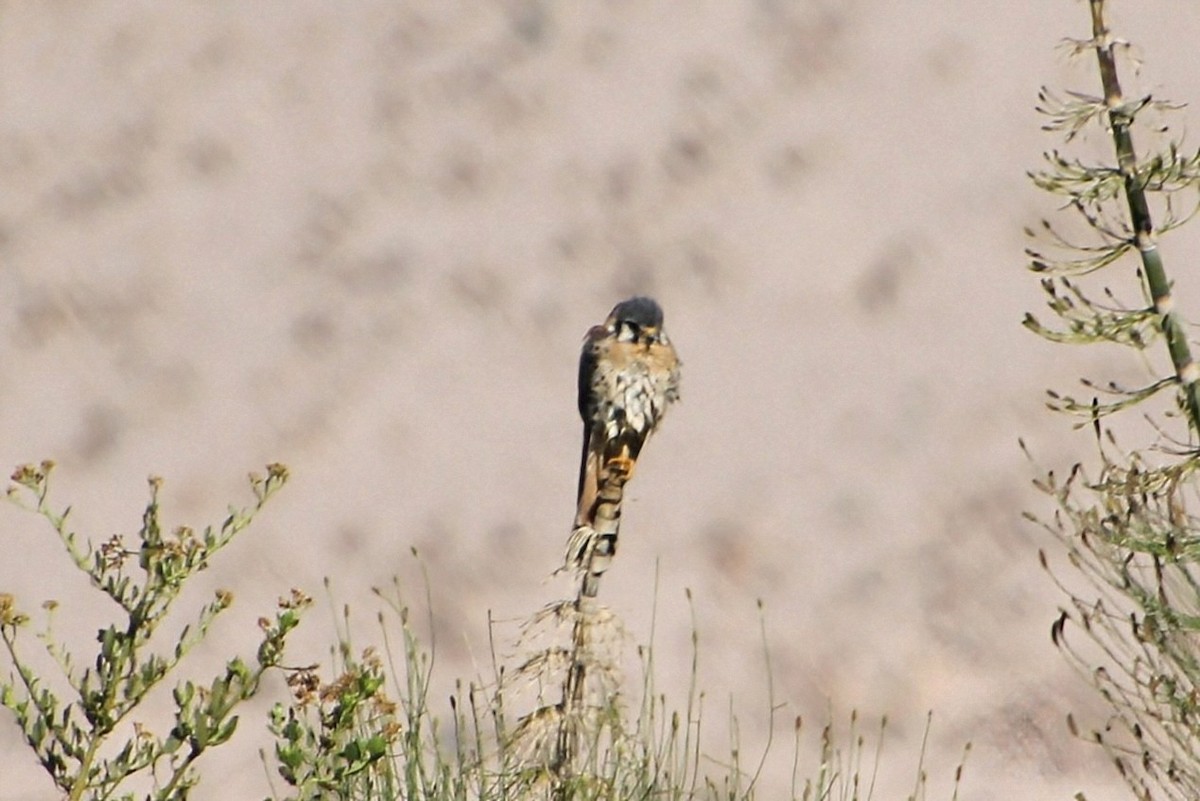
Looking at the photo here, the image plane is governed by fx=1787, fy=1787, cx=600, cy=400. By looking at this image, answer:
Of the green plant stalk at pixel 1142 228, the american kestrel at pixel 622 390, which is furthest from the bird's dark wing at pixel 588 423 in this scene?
the green plant stalk at pixel 1142 228

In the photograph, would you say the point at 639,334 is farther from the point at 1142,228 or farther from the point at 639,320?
the point at 1142,228

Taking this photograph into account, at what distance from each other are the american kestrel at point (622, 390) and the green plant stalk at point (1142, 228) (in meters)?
0.73

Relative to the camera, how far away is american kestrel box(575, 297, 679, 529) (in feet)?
8.82

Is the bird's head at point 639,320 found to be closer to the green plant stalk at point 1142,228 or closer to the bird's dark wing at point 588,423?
the bird's dark wing at point 588,423

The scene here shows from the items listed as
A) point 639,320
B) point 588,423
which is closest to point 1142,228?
point 639,320

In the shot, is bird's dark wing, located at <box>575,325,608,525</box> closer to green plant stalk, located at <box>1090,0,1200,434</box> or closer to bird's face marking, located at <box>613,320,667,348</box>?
bird's face marking, located at <box>613,320,667,348</box>

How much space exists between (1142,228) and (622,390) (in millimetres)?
823

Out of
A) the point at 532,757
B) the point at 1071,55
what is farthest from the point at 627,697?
the point at 1071,55

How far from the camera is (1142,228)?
8.86ft

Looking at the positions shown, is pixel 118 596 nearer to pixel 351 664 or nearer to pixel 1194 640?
pixel 351 664

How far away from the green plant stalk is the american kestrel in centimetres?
73

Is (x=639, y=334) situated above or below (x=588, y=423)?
above

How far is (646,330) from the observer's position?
2785 mm

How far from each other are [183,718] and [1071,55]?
159 cm
